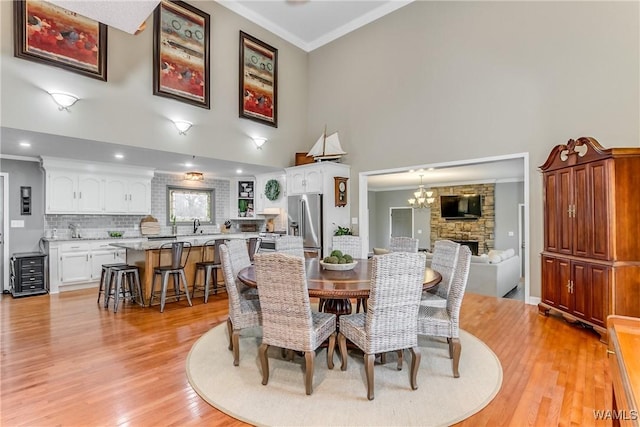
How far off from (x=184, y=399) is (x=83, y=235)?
5.42 m

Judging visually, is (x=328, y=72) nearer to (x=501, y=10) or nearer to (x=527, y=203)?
(x=501, y=10)

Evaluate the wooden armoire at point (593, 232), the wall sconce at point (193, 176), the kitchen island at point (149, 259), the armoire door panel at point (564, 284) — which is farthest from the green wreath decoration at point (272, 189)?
the armoire door panel at point (564, 284)

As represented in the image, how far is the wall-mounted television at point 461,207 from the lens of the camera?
9500 millimetres

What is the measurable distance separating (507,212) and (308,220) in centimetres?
598

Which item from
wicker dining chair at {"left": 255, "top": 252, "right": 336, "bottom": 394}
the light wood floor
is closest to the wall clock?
the light wood floor

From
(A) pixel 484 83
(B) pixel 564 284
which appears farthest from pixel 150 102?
(B) pixel 564 284

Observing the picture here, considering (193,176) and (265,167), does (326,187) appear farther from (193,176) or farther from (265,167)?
(193,176)

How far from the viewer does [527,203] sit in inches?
185

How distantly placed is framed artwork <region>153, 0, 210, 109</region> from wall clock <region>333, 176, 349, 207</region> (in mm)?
2797

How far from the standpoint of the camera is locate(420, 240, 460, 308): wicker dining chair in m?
3.13

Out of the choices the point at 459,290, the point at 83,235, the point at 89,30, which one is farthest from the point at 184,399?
the point at 83,235

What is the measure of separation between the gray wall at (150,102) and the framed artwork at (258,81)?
15 centimetres

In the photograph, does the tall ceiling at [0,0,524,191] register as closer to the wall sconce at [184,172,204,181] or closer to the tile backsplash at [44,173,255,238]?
the wall sconce at [184,172,204,181]

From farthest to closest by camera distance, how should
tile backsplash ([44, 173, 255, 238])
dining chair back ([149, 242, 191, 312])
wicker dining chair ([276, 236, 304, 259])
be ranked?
1. tile backsplash ([44, 173, 255, 238])
2. dining chair back ([149, 242, 191, 312])
3. wicker dining chair ([276, 236, 304, 259])
